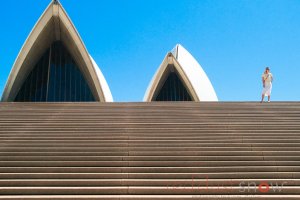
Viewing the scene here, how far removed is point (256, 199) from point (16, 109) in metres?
6.22

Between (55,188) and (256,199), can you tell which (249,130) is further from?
(55,188)

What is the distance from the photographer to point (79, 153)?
509 cm

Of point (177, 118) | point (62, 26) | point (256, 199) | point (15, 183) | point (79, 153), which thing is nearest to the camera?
point (256, 199)

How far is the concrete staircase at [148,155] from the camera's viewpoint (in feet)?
13.4

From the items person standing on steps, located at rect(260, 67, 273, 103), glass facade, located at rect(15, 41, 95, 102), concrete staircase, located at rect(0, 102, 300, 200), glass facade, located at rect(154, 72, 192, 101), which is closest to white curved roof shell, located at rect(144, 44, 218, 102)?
glass facade, located at rect(154, 72, 192, 101)

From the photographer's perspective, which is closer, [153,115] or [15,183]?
[15,183]

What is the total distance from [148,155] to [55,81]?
1412 centimetres

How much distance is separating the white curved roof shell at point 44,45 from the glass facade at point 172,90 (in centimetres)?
594

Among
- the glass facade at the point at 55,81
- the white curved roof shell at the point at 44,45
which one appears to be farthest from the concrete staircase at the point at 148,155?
the glass facade at the point at 55,81

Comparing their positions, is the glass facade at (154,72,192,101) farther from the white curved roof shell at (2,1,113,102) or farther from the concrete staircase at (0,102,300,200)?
the concrete staircase at (0,102,300,200)

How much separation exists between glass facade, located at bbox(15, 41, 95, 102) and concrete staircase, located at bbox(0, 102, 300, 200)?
9866 mm

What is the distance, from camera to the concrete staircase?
4.10 metres

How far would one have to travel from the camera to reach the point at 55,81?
18.1 metres

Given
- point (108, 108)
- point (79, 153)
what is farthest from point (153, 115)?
point (79, 153)
